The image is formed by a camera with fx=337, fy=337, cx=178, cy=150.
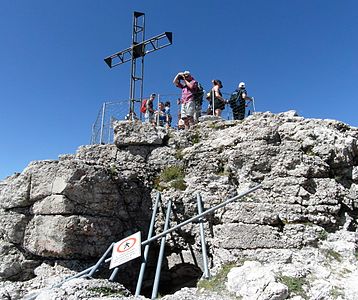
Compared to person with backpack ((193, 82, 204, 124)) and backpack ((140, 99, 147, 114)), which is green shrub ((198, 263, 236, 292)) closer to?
person with backpack ((193, 82, 204, 124))

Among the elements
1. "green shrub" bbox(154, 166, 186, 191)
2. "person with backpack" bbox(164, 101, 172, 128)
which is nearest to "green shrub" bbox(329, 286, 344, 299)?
"green shrub" bbox(154, 166, 186, 191)

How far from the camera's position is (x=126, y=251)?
7.74m

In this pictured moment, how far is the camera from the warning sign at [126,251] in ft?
24.7

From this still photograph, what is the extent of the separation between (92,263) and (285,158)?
631 cm

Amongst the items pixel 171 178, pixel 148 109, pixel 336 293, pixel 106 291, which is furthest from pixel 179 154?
pixel 336 293

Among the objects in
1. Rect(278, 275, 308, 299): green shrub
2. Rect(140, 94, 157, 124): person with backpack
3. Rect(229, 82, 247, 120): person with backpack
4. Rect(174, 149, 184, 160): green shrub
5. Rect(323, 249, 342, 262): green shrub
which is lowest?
Rect(278, 275, 308, 299): green shrub

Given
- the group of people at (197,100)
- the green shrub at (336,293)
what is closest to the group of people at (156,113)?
the group of people at (197,100)

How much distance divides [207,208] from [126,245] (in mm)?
2754

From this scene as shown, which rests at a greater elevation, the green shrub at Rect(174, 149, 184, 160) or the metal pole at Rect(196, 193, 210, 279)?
the green shrub at Rect(174, 149, 184, 160)

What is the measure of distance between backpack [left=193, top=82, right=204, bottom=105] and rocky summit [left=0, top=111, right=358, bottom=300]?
177 cm

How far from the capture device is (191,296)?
20.7 ft

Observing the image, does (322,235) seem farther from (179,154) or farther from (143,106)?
(143,106)

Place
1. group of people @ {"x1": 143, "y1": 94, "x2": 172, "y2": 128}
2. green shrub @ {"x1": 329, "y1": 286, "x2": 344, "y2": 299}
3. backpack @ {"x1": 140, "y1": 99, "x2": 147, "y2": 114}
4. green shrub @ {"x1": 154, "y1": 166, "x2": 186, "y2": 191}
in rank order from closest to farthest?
green shrub @ {"x1": 329, "y1": 286, "x2": 344, "y2": 299} → green shrub @ {"x1": 154, "y1": 166, "x2": 186, "y2": 191} → group of people @ {"x1": 143, "y1": 94, "x2": 172, "y2": 128} → backpack @ {"x1": 140, "y1": 99, "x2": 147, "y2": 114}

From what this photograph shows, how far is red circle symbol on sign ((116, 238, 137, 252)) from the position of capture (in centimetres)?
777
